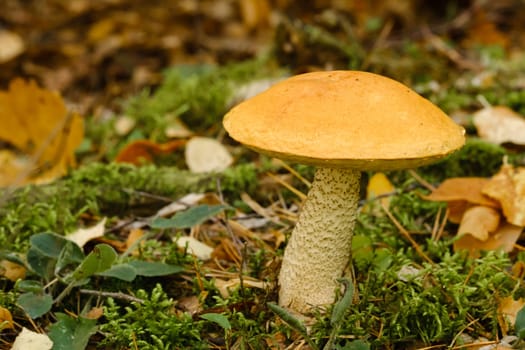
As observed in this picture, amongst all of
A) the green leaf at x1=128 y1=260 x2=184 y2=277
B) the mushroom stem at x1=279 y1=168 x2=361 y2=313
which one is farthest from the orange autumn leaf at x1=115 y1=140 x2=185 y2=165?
the mushroom stem at x1=279 y1=168 x2=361 y2=313

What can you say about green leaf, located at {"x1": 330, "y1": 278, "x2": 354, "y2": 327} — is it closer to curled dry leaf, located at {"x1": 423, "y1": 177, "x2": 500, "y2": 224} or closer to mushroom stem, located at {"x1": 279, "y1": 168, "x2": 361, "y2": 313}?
mushroom stem, located at {"x1": 279, "y1": 168, "x2": 361, "y2": 313}

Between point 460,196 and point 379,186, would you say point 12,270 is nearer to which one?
point 379,186

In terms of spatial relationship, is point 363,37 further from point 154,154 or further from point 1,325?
point 1,325

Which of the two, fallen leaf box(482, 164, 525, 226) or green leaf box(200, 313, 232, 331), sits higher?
fallen leaf box(482, 164, 525, 226)

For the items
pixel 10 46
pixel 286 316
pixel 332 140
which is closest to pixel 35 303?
pixel 286 316

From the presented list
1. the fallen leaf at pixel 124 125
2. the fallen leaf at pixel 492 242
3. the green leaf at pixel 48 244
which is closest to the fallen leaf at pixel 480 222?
the fallen leaf at pixel 492 242

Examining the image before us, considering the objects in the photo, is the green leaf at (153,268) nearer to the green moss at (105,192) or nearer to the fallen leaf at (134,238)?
the fallen leaf at (134,238)

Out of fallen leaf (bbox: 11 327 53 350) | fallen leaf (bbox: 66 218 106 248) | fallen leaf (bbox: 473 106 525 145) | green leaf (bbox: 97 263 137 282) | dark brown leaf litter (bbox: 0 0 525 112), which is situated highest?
fallen leaf (bbox: 473 106 525 145)
